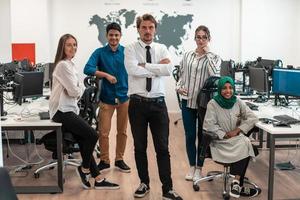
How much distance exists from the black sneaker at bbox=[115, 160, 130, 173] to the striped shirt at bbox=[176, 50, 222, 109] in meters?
1.11

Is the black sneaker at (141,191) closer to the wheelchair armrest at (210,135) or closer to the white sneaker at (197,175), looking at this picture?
the white sneaker at (197,175)

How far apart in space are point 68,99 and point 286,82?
2400 millimetres

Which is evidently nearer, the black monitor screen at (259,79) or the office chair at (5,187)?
the office chair at (5,187)

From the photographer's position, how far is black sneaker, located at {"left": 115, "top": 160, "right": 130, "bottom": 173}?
4738mm

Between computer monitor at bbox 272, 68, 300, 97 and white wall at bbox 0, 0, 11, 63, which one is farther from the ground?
white wall at bbox 0, 0, 11, 63

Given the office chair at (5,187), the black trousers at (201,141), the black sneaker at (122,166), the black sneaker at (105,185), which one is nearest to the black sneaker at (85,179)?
the black sneaker at (105,185)

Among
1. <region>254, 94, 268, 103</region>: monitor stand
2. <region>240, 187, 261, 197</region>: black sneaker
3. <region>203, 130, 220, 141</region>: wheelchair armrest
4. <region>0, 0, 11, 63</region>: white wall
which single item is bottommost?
<region>240, 187, 261, 197</region>: black sneaker

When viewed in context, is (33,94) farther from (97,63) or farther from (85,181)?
(85,181)

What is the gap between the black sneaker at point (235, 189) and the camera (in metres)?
3.84

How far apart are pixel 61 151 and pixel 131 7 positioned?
5.05 m

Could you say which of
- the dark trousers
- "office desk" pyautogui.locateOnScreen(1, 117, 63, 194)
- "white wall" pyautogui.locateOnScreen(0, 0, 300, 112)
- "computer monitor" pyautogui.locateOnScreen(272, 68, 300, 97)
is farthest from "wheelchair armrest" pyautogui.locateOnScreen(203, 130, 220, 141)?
"white wall" pyautogui.locateOnScreen(0, 0, 300, 112)

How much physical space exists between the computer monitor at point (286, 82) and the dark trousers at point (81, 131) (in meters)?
2.18

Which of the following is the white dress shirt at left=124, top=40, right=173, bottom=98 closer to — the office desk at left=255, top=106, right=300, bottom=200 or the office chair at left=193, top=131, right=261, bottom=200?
the office chair at left=193, top=131, right=261, bottom=200

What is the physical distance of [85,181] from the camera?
164 inches
